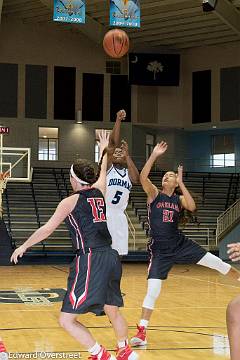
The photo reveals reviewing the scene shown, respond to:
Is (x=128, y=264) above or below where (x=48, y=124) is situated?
below

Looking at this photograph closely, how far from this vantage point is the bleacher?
22812 mm

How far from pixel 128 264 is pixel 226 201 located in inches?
281

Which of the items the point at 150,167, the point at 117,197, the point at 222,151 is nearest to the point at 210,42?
the point at 222,151

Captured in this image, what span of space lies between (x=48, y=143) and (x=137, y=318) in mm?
21952

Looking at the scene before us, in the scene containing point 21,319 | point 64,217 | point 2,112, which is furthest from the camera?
point 2,112

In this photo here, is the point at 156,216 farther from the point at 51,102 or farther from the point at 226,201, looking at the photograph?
the point at 51,102

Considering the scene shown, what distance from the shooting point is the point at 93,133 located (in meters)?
30.4

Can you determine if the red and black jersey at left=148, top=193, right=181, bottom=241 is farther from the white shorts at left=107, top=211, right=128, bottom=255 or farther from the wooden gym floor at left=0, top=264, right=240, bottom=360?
the wooden gym floor at left=0, top=264, right=240, bottom=360

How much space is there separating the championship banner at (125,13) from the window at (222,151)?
586 inches

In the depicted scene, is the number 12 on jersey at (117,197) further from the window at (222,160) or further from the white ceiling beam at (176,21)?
the window at (222,160)

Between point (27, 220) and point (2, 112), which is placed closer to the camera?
point (27, 220)

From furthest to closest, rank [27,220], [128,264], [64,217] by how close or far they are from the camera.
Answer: [27,220], [128,264], [64,217]

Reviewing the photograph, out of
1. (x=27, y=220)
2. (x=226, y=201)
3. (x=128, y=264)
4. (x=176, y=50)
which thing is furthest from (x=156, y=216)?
(x=176, y=50)

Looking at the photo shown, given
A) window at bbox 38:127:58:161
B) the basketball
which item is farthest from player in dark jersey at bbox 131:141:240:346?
window at bbox 38:127:58:161
